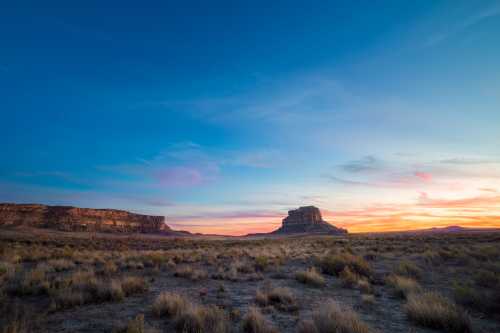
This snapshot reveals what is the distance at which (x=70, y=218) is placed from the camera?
318 ft

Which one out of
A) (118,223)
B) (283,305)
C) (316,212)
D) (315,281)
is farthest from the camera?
(316,212)

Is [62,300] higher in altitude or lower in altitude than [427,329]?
higher

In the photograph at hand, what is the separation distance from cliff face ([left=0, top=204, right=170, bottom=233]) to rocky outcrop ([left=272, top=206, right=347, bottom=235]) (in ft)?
281

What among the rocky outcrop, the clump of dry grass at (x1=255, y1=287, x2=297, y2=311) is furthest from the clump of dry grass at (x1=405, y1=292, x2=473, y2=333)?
the rocky outcrop

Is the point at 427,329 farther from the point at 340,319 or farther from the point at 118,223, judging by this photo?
the point at 118,223

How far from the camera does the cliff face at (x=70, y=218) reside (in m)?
86.5

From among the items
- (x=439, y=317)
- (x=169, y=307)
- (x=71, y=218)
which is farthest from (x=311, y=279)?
(x=71, y=218)

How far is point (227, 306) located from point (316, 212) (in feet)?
586

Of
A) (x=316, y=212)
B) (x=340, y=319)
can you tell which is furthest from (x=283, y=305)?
(x=316, y=212)

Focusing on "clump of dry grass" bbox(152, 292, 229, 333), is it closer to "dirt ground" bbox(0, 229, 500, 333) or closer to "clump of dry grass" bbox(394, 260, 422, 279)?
"dirt ground" bbox(0, 229, 500, 333)

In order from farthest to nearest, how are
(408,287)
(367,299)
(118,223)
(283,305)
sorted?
1. (118,223)
2. (408,287)
3. (367,299)
4. (283,305)

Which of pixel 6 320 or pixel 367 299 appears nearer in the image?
pixel 6 320

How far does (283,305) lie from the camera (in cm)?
742

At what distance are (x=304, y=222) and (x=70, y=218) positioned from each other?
12764cm
